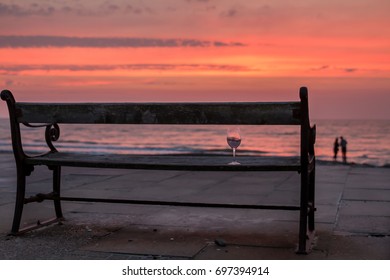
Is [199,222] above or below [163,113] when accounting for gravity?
below

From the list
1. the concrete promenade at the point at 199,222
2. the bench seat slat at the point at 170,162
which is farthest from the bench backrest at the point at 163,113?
the concrete promenade at the point at 199,222

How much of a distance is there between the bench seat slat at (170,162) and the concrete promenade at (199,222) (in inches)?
24.4

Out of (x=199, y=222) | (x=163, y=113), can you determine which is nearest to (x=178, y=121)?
(x=163, y=113)

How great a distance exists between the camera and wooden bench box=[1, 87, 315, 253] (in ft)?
14.4

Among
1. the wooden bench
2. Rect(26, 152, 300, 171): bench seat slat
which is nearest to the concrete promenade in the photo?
the wooden bench

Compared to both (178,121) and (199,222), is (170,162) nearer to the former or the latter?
(178,121)

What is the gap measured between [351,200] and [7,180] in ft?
16.9

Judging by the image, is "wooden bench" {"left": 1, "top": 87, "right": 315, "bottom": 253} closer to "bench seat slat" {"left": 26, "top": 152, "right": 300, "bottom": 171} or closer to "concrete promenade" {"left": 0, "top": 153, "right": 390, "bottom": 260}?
"bench seat slat" {"left": 26, "top": 152, "right": 300, "bottom": 171}

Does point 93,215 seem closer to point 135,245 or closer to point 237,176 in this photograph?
point 135,245

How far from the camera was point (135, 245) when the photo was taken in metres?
4.59

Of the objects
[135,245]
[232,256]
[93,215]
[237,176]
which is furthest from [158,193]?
[232,256]

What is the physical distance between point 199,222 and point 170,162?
104 centimetres

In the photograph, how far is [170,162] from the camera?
4.70 meters

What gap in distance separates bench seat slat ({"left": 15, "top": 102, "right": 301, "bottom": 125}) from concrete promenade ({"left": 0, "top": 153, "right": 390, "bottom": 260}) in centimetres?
99
